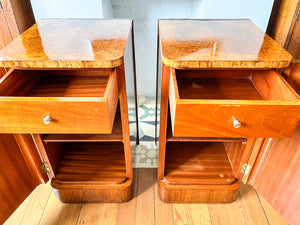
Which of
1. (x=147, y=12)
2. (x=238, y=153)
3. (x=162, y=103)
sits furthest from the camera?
(x=147, y=12)

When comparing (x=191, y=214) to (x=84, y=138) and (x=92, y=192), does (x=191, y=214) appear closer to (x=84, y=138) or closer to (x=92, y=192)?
(x=92, y=192)

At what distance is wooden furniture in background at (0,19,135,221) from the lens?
64cm

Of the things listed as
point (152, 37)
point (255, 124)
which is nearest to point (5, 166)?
point (255, 124)

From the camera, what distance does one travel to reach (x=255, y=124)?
67cm

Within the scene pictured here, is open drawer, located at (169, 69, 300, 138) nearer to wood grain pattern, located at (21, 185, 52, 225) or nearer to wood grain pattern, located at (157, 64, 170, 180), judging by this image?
wood grain pattern, located at (157, 64, 170, 180)

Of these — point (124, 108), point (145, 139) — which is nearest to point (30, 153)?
point (124, 108)

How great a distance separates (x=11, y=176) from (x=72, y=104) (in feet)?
1.60

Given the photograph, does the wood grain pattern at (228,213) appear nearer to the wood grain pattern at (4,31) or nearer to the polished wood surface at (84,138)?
the polished wood surface at (84,138)

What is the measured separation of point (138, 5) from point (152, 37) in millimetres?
221

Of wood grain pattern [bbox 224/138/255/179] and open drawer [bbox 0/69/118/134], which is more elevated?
open drawer [bbox 0/69/118/134]

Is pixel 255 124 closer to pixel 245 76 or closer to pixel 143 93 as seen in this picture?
pixel 245 76

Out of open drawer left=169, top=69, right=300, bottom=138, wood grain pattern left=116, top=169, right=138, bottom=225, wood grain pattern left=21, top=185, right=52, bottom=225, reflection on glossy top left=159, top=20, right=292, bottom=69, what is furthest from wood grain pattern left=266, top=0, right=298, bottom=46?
wood grain pattern left=21, top=185, right=52, bottom=225

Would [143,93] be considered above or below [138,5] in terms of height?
below

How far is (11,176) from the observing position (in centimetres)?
87
